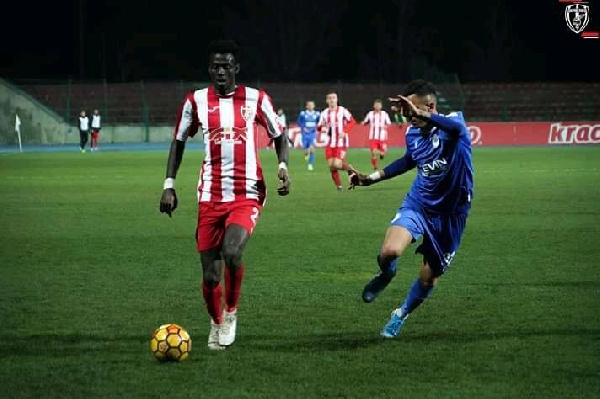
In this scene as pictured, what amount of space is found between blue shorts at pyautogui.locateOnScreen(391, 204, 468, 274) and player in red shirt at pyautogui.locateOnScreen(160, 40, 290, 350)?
1.04 m

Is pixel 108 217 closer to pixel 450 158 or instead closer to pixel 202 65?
pixel 450 158

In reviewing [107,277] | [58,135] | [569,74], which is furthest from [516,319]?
[569,74]

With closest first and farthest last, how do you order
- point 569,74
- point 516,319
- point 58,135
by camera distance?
point 516,319 → point 58,135 → point 569,74

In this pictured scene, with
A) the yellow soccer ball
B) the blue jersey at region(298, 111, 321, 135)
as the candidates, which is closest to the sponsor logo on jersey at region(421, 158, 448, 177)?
the yellow soccer ball

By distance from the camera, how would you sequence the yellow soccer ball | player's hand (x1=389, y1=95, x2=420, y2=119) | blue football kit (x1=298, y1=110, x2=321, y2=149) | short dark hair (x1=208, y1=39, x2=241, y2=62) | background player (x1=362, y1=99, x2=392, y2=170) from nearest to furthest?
the yellow soccer ball < player's hand (x1=389, y1=95, x2=420, y2=119) < short dark hair (x1=208, y1=39, x2=241, y2=62) < background player (x1=362, y1=99, x2=392, y2=170) < blue football kit (x1=298, y1=110, x2=321, y2=149)

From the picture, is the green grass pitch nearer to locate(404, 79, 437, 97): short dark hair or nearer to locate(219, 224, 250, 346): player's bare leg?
locate(219, 224, 250, 346): player's bare leg

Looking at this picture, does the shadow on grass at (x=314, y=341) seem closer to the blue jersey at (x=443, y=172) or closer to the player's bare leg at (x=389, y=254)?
the player's bare leg at (x=389, y=254)

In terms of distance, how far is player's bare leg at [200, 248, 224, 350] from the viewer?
7629mm

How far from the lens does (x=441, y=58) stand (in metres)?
74.7

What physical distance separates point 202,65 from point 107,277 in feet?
209

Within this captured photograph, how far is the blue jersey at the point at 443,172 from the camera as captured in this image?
26.4 ft

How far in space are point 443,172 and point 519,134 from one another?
42281 mm

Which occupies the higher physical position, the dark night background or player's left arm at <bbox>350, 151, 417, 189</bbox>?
the dark night background

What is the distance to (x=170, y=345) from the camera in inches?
282
